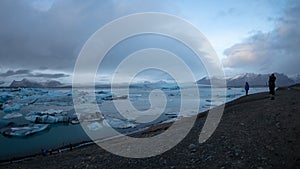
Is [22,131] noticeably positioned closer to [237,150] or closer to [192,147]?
[192,147]

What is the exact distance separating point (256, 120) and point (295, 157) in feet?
10.1

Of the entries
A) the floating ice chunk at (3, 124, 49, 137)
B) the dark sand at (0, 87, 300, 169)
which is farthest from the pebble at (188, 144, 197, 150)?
the floating ice chunk at (3, 124, 49, 137)

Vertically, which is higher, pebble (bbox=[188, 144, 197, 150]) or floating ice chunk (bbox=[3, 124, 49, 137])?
pebble (bbox=[188, 144, 197, 150])

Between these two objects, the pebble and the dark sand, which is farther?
the pebble

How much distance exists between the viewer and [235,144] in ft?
19.5

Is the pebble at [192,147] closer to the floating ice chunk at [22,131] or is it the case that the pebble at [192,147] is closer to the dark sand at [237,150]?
the dark sand at [237,150]

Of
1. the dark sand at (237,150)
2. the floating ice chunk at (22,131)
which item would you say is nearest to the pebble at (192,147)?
the dark sand at (237,150)

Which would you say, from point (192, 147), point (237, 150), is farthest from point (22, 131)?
point (237, 150)

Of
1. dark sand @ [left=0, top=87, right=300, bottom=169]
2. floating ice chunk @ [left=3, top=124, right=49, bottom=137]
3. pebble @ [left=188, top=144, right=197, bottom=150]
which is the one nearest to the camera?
dark sand @ [left=0, top=87, right=300, bottom=169]

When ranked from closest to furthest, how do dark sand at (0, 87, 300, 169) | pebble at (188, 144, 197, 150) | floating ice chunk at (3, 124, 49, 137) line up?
dark sand at (0, 87, 300, 169) → pebble at (188, 144, 197, 150) → floating ice chunk at (3, 124, 49, 137)

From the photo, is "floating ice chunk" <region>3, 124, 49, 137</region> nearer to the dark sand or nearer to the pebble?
the dark sand

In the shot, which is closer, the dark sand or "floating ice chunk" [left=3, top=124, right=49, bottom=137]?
the dark sand

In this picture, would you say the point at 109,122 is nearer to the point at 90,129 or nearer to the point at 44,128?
the point at 90,129

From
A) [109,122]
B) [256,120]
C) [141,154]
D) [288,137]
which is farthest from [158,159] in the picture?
[109,122]
